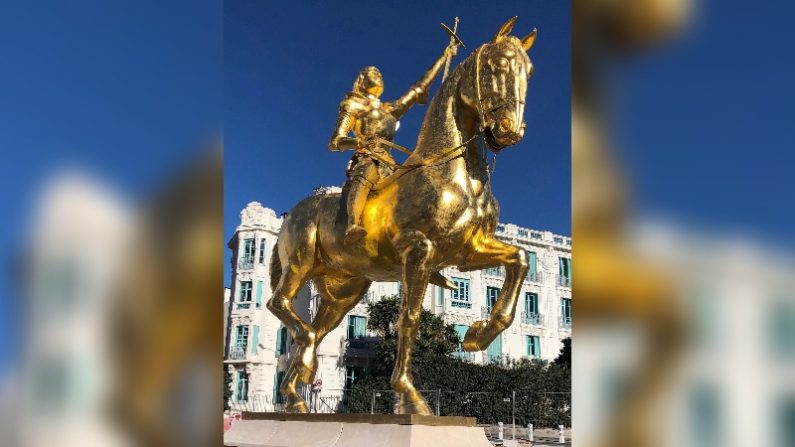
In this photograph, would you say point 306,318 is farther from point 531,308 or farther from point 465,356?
point 531,308

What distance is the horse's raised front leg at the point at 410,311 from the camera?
5941mm

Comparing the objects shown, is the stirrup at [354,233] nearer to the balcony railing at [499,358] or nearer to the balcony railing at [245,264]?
the balcony railing at [499,358]

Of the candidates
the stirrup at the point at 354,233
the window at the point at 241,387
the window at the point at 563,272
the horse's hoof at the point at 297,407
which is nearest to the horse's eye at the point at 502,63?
the stirrup at the point at 354,233

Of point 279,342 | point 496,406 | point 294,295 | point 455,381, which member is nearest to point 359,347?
point 279,342

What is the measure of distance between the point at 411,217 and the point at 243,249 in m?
32.2

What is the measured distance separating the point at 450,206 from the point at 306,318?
28.6 m

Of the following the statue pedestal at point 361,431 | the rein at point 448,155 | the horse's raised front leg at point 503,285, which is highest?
the rein at point 448,155

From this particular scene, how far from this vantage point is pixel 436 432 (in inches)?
211

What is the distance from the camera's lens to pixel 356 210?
6.49m

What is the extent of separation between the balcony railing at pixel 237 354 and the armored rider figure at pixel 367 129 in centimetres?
3080

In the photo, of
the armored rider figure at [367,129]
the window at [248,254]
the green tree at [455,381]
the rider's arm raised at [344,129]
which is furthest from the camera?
the window at [248,254]

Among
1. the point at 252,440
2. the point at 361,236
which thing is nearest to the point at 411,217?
the point at 361,236

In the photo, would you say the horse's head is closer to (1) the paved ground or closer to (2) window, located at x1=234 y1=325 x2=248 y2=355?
(1) the paved ground
